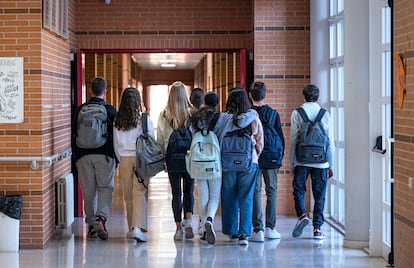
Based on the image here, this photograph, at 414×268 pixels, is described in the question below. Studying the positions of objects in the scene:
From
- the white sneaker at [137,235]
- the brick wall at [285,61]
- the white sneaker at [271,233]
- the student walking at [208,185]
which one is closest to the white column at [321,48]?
the brick wall at [285,61]

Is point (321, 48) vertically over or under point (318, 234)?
over

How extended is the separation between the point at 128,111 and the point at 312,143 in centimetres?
205

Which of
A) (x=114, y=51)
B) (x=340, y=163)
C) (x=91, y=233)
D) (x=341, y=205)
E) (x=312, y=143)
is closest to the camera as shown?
(x=312, y=143)

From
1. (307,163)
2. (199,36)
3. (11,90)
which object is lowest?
(307,163)

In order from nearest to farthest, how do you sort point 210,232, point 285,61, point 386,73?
point 386,73
point 210,232
point 285,61

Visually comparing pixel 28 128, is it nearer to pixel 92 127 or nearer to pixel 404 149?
pixel 92 127

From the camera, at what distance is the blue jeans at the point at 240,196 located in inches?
351

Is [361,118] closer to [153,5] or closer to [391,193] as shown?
[391,193]

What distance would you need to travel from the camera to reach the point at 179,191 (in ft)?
30.4

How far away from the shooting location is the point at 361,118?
28.7 feet

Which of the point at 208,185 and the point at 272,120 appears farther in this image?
the point at 272,120

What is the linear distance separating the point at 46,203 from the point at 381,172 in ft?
11.9

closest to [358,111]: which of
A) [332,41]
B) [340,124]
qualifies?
[340,124]

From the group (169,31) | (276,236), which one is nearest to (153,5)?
(169,31)
